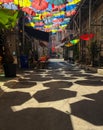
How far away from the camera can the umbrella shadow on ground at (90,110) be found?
648 cm

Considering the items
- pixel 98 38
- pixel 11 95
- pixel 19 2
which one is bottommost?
pixel 11 95

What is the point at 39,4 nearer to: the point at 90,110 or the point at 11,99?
the point at 11,99

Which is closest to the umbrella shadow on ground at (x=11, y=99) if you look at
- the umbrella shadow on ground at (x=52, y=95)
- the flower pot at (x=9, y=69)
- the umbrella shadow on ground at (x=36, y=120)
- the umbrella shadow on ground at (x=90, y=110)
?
the umbrella shadow on ground at (x=52, y=95)

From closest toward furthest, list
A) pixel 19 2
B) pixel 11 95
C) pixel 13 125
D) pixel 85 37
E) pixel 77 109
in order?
1. pixel 13 125
2. pixel 77 109
3. pixel 11 95
4. pixel 19 2
5. pixel 85 37

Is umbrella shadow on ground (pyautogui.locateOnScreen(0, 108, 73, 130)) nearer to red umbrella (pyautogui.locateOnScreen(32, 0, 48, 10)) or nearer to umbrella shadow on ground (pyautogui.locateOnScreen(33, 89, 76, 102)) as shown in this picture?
umbrella shadow on ground (pyautogui.locateOnScreen(33, 89, 76, 102))

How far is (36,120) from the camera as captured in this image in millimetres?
6461

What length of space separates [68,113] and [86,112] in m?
0.46

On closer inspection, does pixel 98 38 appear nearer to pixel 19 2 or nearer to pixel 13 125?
pixel 19 2

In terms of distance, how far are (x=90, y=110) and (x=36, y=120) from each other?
164 centimetres

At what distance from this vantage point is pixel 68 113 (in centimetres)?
711

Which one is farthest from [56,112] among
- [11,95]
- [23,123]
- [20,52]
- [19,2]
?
[20,52]

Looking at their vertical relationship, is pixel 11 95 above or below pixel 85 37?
below

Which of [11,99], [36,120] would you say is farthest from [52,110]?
[11,99]

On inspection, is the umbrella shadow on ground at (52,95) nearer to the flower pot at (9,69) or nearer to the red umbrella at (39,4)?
the flower pot at (9,69)
